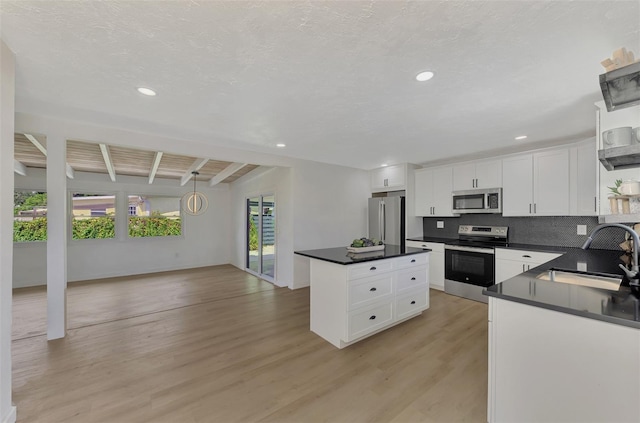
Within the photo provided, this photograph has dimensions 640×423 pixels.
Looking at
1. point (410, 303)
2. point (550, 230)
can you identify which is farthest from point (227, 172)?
point (550, 230)

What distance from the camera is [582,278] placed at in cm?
196

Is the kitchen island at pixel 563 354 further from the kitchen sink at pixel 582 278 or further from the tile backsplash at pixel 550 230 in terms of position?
the tile backsplash at pixel 550 230

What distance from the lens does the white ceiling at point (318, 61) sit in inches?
53.0

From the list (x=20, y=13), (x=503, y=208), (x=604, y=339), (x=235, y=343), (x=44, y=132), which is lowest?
(x=235, y=343)

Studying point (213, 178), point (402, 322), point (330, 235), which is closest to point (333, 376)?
point (402, 322)

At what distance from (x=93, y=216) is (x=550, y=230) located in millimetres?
9254

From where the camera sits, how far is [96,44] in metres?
1.59

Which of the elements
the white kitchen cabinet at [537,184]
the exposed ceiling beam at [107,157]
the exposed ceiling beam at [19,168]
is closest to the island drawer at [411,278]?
the white kitchen cabinet at [537,184]

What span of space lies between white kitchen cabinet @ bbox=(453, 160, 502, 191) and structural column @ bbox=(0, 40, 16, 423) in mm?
5409

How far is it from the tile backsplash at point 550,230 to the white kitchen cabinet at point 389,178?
1339 mm

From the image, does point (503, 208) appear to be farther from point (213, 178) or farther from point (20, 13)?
point (213, 178)

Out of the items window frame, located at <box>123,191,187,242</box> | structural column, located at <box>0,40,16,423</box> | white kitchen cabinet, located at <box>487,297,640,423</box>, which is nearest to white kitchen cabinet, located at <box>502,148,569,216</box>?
white kitchen cabinet, located at <box>487,297,640,423</box>

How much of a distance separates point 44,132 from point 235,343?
3.16 m

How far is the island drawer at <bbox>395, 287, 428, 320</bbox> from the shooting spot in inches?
123
